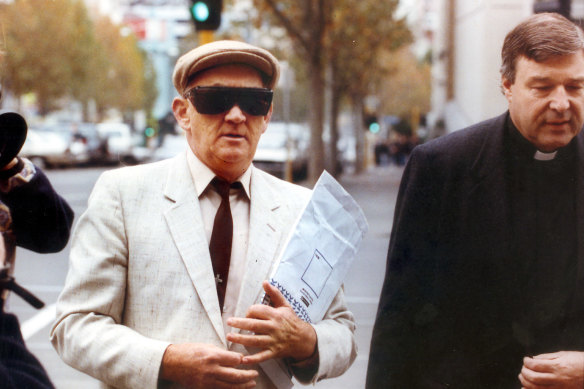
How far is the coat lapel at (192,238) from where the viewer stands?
2.38m

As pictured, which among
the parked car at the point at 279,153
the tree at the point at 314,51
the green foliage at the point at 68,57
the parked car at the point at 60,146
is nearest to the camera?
the tree at the point at 314,51

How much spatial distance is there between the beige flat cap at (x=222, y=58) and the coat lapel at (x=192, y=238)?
306mm

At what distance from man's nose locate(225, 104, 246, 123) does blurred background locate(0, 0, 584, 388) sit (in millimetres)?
655

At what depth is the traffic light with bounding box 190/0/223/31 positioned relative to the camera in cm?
741

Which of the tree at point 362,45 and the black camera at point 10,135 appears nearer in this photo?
the black camera at point 10,135

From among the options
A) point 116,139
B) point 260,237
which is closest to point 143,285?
point 260,237

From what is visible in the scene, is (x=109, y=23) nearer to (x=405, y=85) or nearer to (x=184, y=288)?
(x=405, y=85)

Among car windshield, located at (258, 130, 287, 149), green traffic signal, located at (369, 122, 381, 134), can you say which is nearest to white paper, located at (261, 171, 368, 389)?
car windshield, located at (258, 130, 287, 149)

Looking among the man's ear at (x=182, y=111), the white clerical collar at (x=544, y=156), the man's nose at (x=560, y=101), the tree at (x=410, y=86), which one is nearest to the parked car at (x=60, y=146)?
the man's ear at (x=182, y=111)

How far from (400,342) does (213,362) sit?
0.66m

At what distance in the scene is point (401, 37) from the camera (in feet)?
103

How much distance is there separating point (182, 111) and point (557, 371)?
1318mm

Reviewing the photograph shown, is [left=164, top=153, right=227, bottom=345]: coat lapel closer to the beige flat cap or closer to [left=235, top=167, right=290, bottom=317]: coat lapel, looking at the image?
[left=235, top=167, right=290, bottom=317]: coat lapel

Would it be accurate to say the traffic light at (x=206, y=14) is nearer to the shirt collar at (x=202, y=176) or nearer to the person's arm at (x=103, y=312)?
the shirt collar at (x=202, y=176)
